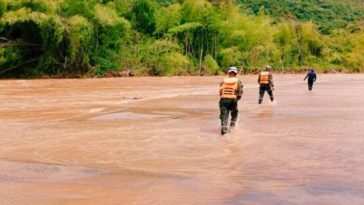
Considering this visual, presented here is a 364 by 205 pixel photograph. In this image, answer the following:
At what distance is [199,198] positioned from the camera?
666cm

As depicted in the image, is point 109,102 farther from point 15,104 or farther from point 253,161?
point 253,161

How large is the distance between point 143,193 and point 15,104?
561 inches

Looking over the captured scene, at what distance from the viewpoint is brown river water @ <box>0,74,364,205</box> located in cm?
684

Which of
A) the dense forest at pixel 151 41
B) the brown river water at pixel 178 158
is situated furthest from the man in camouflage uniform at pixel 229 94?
the dense forest at pixel 151 41

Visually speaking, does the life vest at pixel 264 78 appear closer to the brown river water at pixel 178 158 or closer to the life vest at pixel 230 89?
Answer: the brown river water at pixel 178 158

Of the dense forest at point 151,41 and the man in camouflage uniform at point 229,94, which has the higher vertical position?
the dense forest at point 151,41

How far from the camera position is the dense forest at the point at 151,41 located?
39.1 m

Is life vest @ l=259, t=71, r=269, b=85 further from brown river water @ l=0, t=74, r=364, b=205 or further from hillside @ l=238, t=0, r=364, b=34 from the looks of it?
hillside @ l=238, t=0, r=364, b=34

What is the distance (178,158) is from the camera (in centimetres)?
937

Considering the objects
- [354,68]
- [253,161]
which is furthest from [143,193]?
[354,68]

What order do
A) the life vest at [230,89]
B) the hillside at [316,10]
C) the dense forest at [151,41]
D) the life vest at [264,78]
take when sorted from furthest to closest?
the hillside at [316,10], the dense forest at [151,41], the life vest at [264,78], the life vest at [230,89]

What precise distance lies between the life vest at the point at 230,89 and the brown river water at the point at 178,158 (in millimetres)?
835

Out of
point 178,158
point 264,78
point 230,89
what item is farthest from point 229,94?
point 264,78

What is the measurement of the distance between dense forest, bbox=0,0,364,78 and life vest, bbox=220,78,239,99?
27645 millimetres
